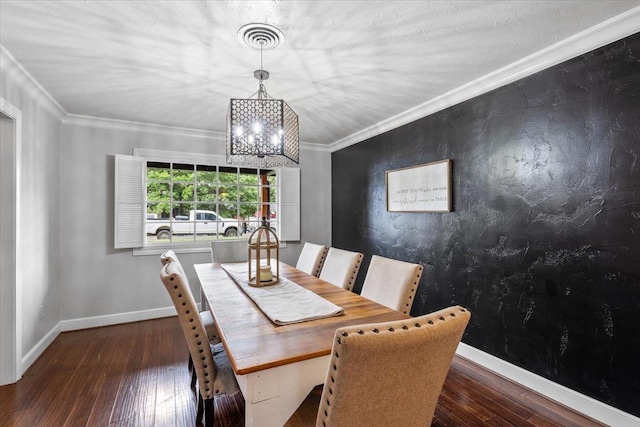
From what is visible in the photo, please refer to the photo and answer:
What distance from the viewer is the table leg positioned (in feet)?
3.74

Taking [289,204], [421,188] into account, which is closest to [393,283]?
[421,188]

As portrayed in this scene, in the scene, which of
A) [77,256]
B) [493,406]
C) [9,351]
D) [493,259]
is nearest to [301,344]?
[493,406]

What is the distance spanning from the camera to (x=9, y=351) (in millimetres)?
2432

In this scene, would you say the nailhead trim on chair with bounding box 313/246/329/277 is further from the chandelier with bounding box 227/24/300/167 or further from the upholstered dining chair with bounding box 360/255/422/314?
the chandelier with bounding box 227/24/300/167

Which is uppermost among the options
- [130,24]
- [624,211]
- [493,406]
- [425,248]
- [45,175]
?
[130,24]

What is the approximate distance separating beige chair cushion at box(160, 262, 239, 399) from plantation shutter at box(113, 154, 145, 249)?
8.46 feet

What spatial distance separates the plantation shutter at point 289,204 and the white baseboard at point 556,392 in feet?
8.85

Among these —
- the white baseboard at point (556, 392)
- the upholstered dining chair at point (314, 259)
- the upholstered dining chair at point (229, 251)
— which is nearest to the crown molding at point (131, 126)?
the upholstered dining chair at point (229, 251)

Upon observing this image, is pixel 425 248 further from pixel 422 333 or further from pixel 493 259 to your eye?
pixel 422 333

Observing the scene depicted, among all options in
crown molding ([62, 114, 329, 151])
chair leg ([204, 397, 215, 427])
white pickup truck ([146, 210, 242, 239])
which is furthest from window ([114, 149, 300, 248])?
chair leg ([204, 397, 215, 427])

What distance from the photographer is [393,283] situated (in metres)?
2.07

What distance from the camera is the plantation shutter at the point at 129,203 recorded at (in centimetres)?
370

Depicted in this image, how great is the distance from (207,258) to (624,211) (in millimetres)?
4092

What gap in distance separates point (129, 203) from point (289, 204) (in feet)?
6.66
